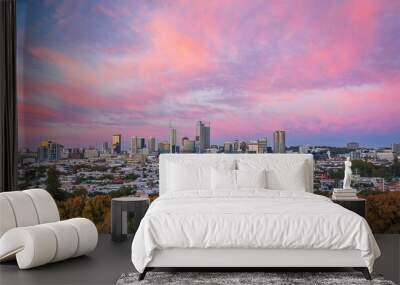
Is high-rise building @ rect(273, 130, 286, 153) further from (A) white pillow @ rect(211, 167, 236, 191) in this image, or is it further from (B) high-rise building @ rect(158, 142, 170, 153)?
(B) high-rise building @ rect(158, 142, 170, 153)

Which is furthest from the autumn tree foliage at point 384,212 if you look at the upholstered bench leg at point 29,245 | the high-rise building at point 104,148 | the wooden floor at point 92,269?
the upholstered bench leg at point 29,245

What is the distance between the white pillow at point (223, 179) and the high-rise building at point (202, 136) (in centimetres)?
96

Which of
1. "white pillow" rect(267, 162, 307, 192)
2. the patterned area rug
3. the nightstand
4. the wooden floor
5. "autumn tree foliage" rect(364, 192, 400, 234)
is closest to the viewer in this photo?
the patterned area rug

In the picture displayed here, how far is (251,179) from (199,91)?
60.0 inches

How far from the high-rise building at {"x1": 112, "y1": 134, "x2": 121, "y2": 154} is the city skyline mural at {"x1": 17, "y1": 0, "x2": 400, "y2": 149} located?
9 centimetres

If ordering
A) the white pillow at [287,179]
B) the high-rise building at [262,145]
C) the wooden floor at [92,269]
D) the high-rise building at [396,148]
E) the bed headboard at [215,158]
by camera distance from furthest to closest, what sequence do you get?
1. the high-rise building at [262,145]
2. the high-rise building at [396,148]
3. the bed headboard at [215,158]
4. the white pillow at [287,179]
5. the wooden floor at [92,269]

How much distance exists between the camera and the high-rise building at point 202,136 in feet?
25.3

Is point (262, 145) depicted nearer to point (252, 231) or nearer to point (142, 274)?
point (252, 231)

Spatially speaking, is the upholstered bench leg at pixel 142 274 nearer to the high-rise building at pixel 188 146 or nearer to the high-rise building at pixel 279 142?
the high-rise building at pixel 188 146

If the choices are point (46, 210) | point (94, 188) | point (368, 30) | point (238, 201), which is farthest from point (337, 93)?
point (46, 210)

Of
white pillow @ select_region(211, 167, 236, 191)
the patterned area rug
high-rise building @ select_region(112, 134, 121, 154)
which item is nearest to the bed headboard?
white pillow @ select_region(211, 167, 236, 191)

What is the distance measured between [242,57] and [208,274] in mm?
3438

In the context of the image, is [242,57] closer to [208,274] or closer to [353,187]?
[353,187]

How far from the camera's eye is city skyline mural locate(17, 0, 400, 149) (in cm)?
750
